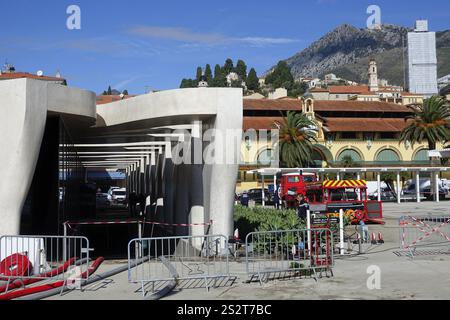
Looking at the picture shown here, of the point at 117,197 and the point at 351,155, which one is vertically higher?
the point at 351,155

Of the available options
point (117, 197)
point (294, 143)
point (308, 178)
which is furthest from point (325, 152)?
point (308, 178)

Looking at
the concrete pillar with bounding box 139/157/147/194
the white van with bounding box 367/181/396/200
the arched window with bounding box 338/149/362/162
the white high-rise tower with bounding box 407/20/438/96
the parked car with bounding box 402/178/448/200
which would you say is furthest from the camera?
the white high-rise tower with bounding box 407/20/438/96

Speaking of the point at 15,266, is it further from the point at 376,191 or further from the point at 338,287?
the point at 376,191

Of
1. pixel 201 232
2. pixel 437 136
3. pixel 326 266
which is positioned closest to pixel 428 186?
pixel 437 136

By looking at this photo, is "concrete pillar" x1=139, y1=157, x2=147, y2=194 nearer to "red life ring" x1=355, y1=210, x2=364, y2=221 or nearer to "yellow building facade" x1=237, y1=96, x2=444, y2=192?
"red life ring" x1=355, y1=210, x2=364, y2=221

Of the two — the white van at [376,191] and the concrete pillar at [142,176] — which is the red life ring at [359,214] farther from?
the white van at [376,191]

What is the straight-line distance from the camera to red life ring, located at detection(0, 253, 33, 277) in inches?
501

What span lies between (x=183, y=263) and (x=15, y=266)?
14.6 feet

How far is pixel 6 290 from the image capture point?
11.6 m

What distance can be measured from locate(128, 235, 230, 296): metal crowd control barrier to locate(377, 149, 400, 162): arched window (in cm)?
6052

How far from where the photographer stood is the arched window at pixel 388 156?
7569 cm

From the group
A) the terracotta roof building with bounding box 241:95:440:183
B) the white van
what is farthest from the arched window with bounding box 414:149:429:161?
the white van

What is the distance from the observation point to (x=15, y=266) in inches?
504

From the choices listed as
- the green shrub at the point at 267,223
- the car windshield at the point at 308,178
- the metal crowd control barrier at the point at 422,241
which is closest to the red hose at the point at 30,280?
the green shrub at the point at 267,223
